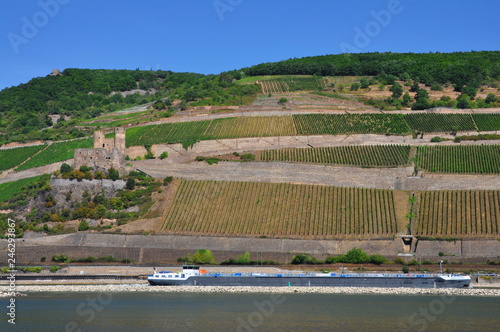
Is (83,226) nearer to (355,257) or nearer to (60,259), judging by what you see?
(60,259)

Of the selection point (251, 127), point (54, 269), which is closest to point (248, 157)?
point (251, 127)

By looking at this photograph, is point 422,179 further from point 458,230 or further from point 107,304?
point 107,304

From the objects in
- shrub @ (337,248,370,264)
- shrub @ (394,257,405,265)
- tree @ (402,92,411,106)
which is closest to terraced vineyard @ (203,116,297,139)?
tree @ (402,92,411,106)

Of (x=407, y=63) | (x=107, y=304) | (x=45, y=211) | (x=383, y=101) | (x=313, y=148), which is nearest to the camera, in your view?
(x=107, y=304)

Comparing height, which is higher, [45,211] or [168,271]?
[45,211]

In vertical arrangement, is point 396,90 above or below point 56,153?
above

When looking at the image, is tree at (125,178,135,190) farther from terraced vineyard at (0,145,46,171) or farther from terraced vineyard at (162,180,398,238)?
terraced vineyard at (0,145,46,171)

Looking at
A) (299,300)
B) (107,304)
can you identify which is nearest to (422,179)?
(299,300)
